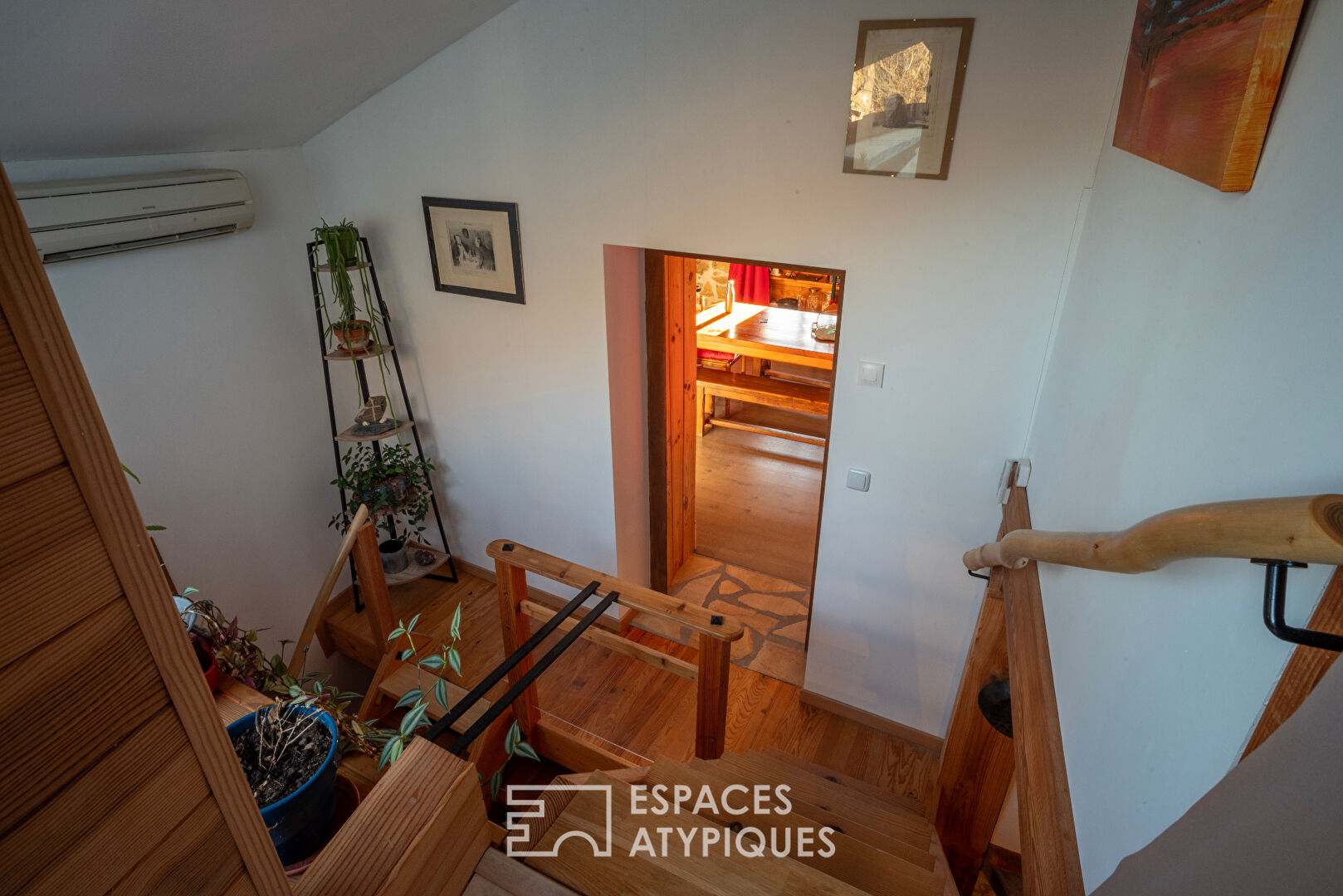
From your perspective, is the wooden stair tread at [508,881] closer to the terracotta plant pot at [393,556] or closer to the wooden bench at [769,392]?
the terracotta plant pot at [393,556]

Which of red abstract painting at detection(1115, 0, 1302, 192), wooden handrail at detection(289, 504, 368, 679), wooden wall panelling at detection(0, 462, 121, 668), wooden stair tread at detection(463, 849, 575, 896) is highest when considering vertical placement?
red abstract painting at detection(1115, 0, 1302, 192)

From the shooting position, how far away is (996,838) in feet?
8.73

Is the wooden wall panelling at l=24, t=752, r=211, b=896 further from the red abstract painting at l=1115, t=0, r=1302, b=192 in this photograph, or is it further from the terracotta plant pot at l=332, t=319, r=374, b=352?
the terracotta plant pot at l=332, t=319, r=374, b=352

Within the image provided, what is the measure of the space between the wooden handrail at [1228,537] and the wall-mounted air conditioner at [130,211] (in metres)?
3.18

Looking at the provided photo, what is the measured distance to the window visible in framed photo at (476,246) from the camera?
3.02 m

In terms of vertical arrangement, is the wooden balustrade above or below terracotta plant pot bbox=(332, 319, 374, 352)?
below

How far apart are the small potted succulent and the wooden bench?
2.49 meters

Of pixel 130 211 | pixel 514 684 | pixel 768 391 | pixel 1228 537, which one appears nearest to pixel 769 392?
pixel 768 391

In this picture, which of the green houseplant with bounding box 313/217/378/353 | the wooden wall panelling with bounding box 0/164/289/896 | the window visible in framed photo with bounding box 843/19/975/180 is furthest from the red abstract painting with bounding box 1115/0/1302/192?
the green houseplant with bounding box 313/217/378/353

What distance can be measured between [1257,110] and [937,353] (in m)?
1.67

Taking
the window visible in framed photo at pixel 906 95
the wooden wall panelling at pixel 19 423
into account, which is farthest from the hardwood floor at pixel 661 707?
the wooden wall panelling at pixel 19 423

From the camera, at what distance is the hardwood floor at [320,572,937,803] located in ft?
9.98

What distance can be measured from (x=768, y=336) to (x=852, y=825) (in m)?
3.79

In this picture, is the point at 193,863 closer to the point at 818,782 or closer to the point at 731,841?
the point at 731,841
